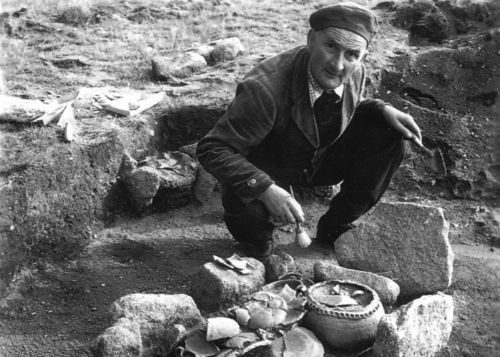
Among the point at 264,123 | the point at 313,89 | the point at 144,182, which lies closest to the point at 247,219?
the point at 264,123

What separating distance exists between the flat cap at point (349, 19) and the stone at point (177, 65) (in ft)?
7.62

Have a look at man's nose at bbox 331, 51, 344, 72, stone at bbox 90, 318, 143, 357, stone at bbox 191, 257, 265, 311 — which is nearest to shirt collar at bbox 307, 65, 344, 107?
man's nose at bbox 331, 51, 344, 72

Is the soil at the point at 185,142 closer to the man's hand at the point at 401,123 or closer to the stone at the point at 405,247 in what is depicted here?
the stone at the point at 405,247

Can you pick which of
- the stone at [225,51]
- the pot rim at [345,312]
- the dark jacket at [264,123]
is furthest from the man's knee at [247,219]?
the stone at [225,51]

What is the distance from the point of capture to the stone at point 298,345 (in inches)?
110

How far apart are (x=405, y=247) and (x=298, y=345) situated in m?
1.12

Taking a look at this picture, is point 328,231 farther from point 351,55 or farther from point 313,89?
point 351,55

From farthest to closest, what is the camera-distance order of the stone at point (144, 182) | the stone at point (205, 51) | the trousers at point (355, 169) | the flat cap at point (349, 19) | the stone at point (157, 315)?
the stone at point (205, 51) < the stone at point (144, 182) < the trousers at point (355, 169) < the flat cap at point (349, 19) < the stone at point (157, 315)

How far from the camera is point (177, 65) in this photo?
215 inches

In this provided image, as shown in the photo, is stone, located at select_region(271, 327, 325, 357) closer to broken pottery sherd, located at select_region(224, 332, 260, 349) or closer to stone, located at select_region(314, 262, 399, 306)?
broken pottery sherd, located at select_region(224, 332, 260, 349)

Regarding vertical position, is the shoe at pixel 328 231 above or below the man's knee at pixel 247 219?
below

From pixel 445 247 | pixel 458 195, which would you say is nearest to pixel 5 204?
pixel 445 247

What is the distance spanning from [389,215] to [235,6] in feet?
13.6

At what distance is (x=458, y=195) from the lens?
490cm
